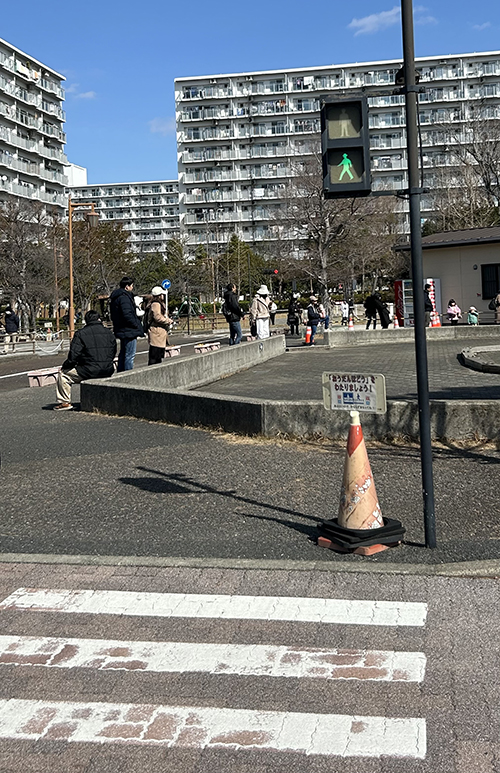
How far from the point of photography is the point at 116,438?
10148 millimetres

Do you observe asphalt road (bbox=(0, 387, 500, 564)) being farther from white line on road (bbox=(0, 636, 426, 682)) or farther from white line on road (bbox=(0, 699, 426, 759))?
white line on road (bbox=(0, 699, 426, 759))

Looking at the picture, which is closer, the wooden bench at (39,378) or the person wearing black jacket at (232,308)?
the wooden bench at (39,378)

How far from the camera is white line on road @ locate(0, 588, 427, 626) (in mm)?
4582

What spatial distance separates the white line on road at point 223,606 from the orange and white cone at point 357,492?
3.01ft

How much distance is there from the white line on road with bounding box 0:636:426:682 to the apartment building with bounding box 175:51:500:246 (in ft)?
315

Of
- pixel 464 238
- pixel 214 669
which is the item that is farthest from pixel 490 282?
pixel 214 669

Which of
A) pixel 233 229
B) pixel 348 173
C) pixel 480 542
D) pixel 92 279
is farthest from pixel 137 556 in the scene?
pixel 233 229

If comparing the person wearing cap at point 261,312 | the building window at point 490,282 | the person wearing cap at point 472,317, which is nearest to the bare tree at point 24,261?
the building window at point 490,282

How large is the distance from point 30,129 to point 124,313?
75994 millimetres

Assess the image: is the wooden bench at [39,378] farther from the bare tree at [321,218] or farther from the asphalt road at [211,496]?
the bare tree at [321,218]

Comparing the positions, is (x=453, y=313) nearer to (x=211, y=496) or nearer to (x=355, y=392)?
(x=211, y=496)

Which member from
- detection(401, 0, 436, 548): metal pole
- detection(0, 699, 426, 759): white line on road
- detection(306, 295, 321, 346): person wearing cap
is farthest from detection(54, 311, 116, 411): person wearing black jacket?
detection(306, 295, 321, 346): person wearing cap

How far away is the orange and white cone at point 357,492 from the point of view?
5.68m

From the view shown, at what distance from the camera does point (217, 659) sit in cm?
411
